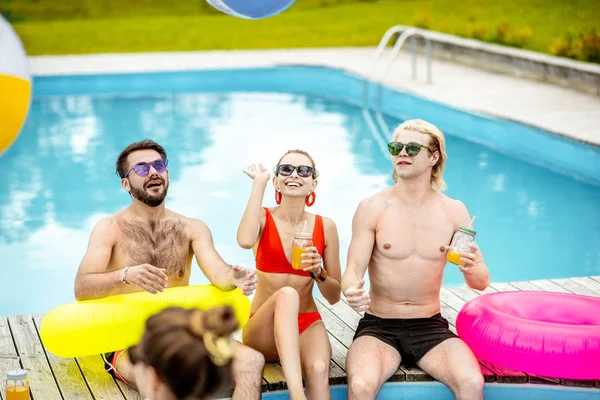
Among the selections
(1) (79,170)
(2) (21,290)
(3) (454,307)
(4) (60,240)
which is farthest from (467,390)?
(1) (79,170)

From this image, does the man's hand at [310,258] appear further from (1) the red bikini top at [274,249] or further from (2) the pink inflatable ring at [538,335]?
(2) the pink inflatable ring at [538,335]

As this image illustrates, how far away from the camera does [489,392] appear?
183 inches

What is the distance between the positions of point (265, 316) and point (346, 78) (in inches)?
428

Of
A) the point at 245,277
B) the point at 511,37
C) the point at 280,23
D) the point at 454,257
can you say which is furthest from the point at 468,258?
the point at 280,23

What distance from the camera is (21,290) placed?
7.65m

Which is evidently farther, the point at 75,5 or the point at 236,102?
the point at 75,5

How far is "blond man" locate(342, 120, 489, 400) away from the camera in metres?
4.64

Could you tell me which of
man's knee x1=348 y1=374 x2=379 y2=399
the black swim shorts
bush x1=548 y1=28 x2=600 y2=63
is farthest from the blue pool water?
bush x1=548 y1=28 x2=600 y2=63

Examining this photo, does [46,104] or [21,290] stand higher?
[46,104]

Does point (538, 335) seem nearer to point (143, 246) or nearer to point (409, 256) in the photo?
point (409, 256)

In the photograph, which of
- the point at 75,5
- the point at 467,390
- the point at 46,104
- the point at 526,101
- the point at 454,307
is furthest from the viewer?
the point at 75,5

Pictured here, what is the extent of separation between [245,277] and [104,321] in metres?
0.70

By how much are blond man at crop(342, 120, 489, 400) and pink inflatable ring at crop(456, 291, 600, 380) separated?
0.12 metres

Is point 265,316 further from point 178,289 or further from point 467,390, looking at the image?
point 467,390
